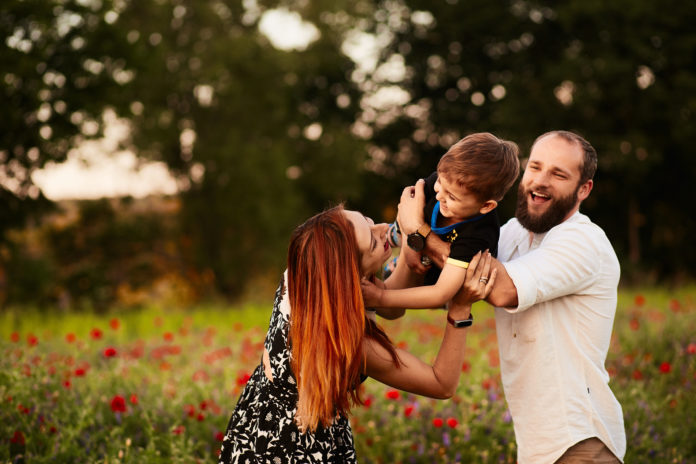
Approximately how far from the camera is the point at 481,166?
8.86ft

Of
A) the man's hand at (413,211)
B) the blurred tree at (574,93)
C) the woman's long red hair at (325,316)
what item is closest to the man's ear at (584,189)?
the man's hand at (413,211)

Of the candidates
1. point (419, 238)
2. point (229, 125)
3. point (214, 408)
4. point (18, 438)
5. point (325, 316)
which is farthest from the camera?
point (229, 125)

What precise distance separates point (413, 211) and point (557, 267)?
65 centimetres

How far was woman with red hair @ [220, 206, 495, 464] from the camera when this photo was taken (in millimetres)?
2557

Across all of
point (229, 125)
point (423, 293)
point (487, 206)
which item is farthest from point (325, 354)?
point (229, 125)

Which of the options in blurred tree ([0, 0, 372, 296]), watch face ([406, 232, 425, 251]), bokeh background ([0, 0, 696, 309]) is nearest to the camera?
watch face ([406, 232, 425, 251])

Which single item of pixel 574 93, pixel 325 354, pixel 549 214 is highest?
pixel 574 93

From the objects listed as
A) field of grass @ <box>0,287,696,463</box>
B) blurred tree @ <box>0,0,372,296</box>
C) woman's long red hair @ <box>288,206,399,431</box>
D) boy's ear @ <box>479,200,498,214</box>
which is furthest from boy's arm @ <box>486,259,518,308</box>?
blurred tree @ <box>0,0,372,296</box>

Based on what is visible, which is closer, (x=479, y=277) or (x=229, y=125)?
(x=479, y=277)

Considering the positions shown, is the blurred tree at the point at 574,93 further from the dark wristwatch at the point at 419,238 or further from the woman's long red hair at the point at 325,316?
the woman's long red hair at the point at 325,316

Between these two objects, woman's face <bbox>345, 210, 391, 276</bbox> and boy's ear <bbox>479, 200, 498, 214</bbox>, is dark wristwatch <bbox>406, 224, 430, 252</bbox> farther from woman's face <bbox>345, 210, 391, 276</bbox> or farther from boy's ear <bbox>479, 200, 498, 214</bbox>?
boy's ear <bbox>479, 200, 498, 214</bbox>

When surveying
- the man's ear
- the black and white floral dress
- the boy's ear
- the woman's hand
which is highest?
the boy's ear

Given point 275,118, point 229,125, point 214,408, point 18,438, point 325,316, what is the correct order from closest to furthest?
point 325,316 → point 18,438 → point 214,408 → point 229,125 → point 275,118

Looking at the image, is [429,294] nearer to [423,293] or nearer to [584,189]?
[423,293]
